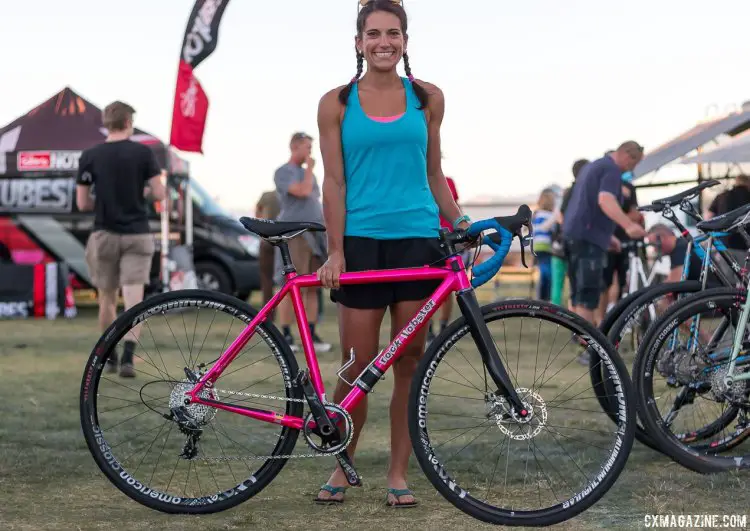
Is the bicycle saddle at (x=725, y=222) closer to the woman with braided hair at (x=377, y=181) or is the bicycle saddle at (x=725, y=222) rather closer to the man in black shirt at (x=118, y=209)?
the woman with braided hair at (x=377, y=181)

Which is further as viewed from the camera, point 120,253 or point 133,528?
point 120,253

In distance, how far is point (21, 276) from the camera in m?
16.3

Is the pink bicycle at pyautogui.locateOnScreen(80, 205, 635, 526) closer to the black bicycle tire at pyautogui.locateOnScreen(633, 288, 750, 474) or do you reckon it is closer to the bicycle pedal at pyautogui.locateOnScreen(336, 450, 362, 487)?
the bicycle pedal at pyautogui.locateOnScreen(336, 450, 362, 487)

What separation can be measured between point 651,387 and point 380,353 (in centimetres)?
143

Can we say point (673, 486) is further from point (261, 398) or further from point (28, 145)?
point (28, 145)

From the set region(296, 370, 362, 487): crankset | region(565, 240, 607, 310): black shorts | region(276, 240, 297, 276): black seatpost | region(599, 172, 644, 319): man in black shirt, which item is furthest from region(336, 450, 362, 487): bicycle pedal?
region(599, 172, 644, 319): man in black shirt

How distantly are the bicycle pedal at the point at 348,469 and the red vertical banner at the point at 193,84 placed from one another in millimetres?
11925

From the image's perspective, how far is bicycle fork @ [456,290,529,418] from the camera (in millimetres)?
4477

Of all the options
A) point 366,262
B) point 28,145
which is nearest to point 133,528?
point 366,262

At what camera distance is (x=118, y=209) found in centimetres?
884

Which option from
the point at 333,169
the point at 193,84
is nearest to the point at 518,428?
the point at 333,169

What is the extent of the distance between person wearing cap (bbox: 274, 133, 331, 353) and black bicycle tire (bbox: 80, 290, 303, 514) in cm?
542

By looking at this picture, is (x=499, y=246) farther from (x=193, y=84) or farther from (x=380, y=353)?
(x=193, y=84)

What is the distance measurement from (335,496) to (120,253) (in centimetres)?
443
